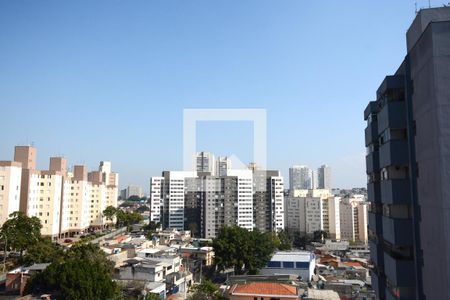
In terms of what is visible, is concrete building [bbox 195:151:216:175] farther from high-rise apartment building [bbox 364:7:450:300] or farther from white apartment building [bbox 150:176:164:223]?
high-rise apartment building [bbox 364:7:450:300]

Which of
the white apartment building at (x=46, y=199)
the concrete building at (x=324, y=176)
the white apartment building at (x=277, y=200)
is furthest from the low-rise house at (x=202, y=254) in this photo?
the concrete building at (x=324, y=176)

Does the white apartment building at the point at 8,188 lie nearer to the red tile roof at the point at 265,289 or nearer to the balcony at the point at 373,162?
the red tile roof at the point at 265,289

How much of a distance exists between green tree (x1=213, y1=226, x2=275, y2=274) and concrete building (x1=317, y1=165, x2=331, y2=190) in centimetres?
5738

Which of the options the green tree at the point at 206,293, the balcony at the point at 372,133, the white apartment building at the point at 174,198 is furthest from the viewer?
the white apartment building at the point at 174,198

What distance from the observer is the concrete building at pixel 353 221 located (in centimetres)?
4372

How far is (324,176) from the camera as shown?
7550cm

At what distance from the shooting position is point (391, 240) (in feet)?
18.4

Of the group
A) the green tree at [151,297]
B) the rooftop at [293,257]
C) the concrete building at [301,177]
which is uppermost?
the concrete building at [301,177]

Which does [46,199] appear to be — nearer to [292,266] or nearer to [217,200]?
[217,200]

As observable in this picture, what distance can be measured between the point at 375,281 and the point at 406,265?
191 cm

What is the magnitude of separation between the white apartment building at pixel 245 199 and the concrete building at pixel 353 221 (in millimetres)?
13834

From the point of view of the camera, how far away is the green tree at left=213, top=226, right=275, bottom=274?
19.8m

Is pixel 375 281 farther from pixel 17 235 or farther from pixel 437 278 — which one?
pixel 17 235

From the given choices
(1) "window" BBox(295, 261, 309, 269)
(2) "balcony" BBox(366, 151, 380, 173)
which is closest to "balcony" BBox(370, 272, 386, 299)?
(2) "balcony" BBox(366, 151, 380, 173)
